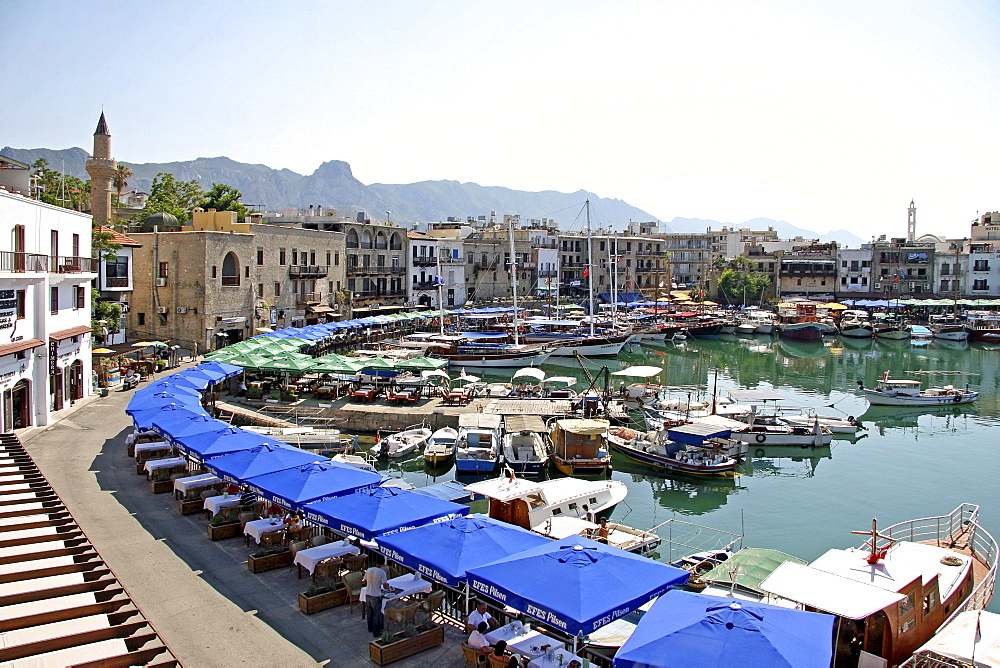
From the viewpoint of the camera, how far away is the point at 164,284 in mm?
53594

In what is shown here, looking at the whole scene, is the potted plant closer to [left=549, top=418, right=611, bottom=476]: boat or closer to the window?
[left=549, top=418, right=611, bottom=476]: boat

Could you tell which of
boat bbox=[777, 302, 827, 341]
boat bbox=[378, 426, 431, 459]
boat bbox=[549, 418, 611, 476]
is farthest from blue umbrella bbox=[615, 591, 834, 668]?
boat bbox=[777, 302, 827, 341]

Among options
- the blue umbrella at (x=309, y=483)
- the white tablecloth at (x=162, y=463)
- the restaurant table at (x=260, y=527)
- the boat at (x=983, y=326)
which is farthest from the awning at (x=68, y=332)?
the boat at (x=983, y=326)

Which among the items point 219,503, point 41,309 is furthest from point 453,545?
point 41,309

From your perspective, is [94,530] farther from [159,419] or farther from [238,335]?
[238,335]

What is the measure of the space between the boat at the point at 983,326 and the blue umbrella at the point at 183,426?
80447 millimetres

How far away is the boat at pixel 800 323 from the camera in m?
81.5

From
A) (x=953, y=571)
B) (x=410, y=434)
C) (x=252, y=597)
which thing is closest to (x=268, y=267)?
(x=410, y=434)

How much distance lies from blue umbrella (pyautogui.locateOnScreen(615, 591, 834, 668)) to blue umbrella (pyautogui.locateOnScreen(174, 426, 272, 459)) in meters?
13.2

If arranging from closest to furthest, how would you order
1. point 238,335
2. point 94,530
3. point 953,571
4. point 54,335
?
point 953,571
point 94,530
point 54,335
point 238,335

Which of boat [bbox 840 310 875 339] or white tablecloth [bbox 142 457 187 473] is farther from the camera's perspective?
boat [bbox 840 310 875 339]

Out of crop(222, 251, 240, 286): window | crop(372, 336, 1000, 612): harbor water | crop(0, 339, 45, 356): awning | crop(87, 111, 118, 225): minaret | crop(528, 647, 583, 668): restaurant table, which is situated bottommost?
crop(372, 336, 1000, 612): harbor water

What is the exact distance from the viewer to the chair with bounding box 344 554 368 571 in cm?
1530

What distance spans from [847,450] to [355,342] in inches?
1540
